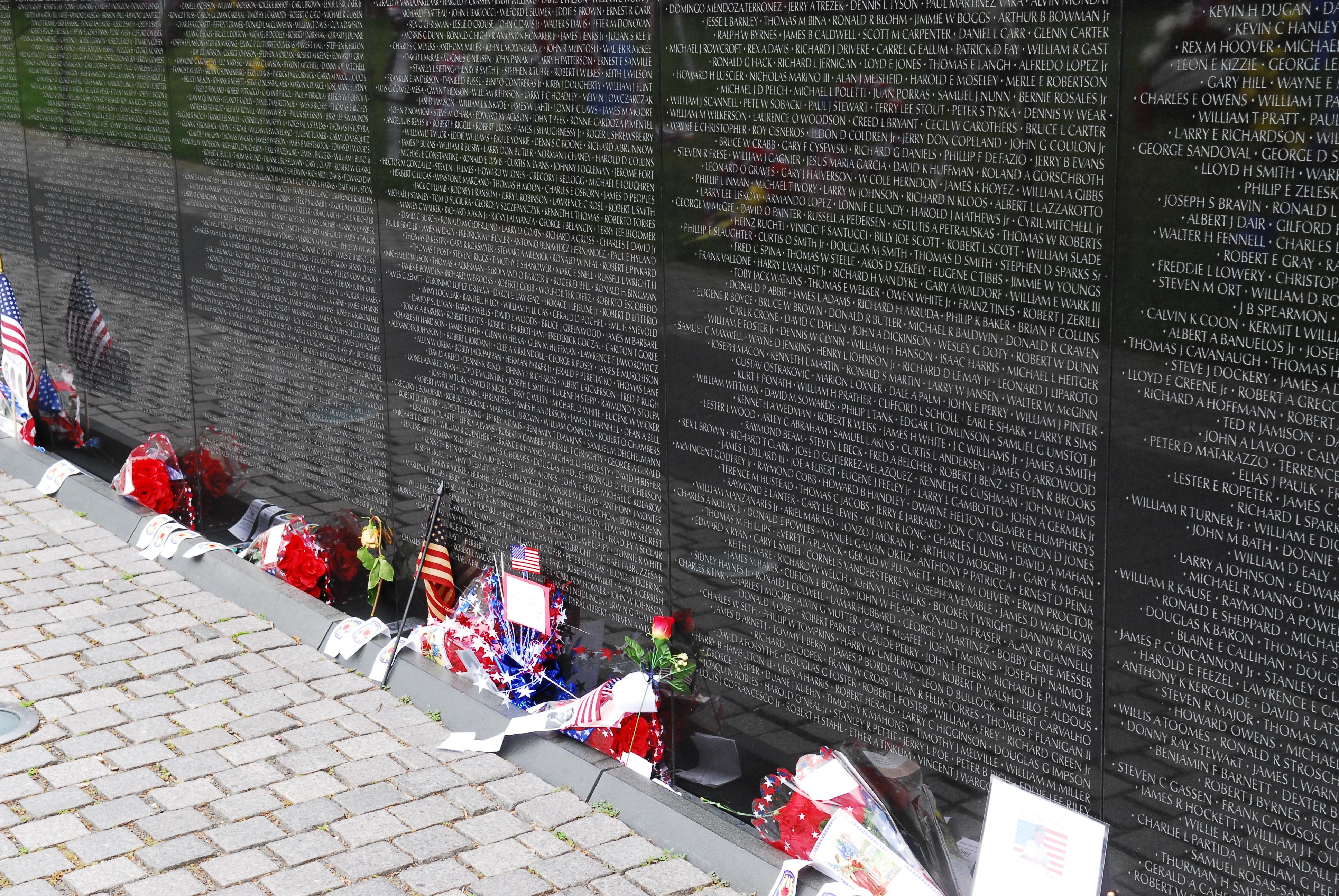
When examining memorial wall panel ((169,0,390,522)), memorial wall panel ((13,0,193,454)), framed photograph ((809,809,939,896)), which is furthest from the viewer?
memorial wall panel ((13,0,193,454))

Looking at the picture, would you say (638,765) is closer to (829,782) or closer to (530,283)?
(829,782)

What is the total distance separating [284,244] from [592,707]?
10.3 feet

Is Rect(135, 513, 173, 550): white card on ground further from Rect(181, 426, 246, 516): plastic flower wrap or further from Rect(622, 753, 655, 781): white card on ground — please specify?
Rect(622, 753, 655, 781): white card on ground

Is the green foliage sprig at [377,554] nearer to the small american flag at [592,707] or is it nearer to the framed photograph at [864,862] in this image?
the small american flag at [592,707]

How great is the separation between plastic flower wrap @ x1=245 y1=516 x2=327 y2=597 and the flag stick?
2.43 ft

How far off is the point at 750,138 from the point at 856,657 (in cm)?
170

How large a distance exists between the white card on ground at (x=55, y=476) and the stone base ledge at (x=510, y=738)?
617 mm

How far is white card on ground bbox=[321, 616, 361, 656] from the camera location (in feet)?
22.4

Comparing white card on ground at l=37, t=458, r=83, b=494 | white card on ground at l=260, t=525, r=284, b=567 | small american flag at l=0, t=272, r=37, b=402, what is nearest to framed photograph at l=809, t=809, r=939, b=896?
white card on ground at l=260, t=525, r=284, b=567

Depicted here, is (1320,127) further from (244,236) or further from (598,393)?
(244,236)

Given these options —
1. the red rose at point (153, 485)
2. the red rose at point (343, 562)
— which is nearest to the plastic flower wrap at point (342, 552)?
the red rose at point (343, 562)

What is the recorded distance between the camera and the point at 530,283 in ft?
19.5

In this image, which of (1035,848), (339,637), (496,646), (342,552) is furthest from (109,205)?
(1035,848)

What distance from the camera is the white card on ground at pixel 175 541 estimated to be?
8055 millimetres
